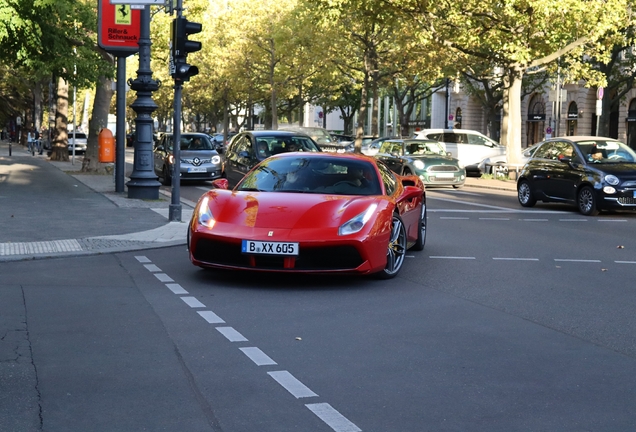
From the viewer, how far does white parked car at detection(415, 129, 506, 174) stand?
4016 centimetres

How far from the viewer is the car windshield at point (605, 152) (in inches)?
824

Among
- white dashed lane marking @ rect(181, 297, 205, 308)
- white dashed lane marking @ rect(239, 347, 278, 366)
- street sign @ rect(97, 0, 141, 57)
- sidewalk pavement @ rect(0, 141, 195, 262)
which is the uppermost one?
street sign @ rect(97, 0, 141, 57)

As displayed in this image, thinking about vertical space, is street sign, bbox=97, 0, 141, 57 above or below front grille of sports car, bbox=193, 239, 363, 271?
above

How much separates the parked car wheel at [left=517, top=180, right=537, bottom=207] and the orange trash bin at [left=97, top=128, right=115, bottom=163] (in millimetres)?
9728

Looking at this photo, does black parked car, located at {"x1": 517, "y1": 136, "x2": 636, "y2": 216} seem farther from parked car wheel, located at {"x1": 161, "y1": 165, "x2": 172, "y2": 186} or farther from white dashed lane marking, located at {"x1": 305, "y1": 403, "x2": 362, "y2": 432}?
white dashed lane marking, located at {"x1": 305, "y1": 403, "x2": 362, "y2": 432}

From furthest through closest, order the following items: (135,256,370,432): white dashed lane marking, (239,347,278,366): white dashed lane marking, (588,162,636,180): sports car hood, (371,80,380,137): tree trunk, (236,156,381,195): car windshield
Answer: (371,80,380,137): tree trunk, (588,162,636,180): sports car hood, (236,156,381,195): car windshield, (239,347,278,366): white dashed lane marking, (135,256,370,432): white dashed lane marking

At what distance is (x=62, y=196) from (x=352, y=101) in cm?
6637

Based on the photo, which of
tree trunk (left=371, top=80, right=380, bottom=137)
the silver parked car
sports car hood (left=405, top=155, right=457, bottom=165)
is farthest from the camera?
tree trunk (left=371, top=80, right=380, bottom=137)

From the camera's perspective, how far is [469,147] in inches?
1594

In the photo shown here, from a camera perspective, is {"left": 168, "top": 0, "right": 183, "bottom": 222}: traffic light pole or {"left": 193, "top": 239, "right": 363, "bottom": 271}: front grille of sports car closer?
{"left": 193, "top": 239, "right": 363, "bottom": 271}: front grille of sports car

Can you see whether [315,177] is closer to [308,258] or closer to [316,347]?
[308,258]

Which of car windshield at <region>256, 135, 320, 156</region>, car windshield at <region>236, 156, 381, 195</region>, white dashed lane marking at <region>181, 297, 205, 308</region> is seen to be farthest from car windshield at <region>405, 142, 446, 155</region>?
white dashed lane marking at <region>181, 297, 205, 308</region>

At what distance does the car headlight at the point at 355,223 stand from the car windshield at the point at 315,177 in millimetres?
870

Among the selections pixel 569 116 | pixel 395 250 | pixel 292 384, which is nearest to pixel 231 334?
pixel 292 384
